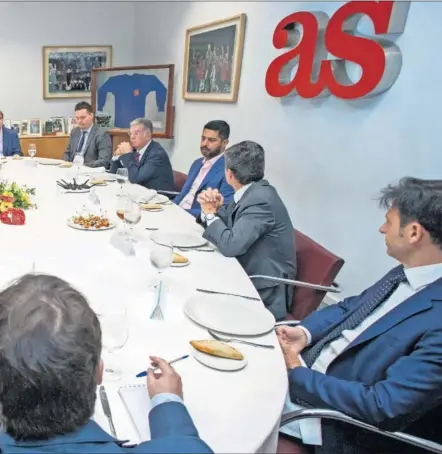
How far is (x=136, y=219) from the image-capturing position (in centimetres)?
192

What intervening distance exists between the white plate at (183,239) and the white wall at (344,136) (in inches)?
51.6

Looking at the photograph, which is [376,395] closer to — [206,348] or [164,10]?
[206,348]

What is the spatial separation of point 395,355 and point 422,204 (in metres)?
0.45

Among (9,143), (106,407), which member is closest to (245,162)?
(106,407)

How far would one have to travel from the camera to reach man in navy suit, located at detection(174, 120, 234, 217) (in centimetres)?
305

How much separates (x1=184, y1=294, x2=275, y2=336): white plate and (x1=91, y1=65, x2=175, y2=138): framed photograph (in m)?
4.11

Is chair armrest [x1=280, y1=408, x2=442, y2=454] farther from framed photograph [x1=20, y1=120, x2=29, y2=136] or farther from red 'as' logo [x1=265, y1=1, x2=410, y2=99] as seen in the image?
framed photograph [x1=20, y1=120, x2=29, y2=136]

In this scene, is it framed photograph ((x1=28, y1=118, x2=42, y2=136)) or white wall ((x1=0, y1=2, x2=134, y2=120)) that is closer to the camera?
white wall ((x1=0, y1=2, x2=134, y2=120))

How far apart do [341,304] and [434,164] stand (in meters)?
1.16

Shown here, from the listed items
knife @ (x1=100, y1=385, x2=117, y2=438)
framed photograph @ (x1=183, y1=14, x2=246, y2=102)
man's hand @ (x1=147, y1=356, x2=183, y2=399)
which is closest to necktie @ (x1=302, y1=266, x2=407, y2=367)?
man's hand @ (x1=147, y1=356, x2=183, y2=399)

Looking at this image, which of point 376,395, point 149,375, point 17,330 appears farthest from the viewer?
point 376,395

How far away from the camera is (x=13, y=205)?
2.25 m

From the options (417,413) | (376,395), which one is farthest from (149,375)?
(417,413)

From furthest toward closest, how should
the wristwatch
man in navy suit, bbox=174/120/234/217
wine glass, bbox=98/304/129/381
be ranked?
man in navy suit, bbox=174/120/234/217
the wristwatch
wine glass, bbox=98/304/129/381
